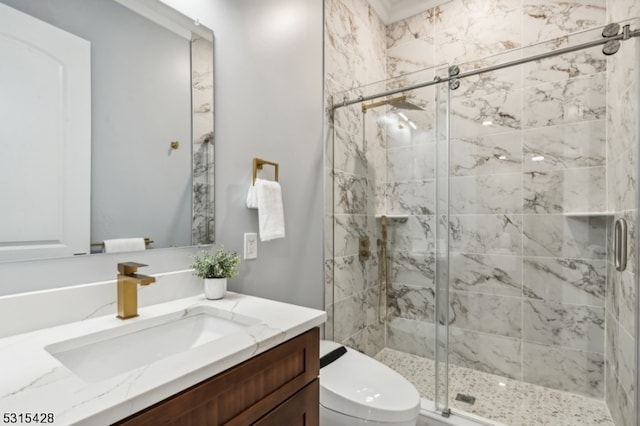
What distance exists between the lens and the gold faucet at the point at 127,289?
0.90 meters

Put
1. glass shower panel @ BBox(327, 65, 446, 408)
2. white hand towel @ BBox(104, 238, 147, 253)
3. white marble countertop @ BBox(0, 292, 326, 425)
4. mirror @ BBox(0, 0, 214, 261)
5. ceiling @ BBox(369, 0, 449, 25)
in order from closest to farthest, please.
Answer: white marble countertop @ BBox(0, 292, 326, 425), mirror @ BBox(0, 0, 214, 261), white hand towel @ BBox(104, 238, 147, 253), glass shower panel @ BBox(327, 65, 446, 408), ceiling @ BBox(369, 0, 449, 25)

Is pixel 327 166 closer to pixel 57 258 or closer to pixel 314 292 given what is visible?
pixel 314 292

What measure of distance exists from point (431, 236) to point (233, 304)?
1.33 metres

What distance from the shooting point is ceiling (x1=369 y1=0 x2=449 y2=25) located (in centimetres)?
248

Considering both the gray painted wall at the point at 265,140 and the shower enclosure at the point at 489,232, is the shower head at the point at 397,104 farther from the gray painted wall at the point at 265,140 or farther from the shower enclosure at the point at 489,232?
the gray painted wall at the point at 265,140

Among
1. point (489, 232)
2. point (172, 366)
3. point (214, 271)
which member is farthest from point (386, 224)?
point (172, 366)

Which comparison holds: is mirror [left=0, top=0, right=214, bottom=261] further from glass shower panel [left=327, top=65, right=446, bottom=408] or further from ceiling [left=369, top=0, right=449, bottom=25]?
ceiling [left=369, top=0, right=449, bottom=25]

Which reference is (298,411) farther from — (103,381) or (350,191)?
(350,191)

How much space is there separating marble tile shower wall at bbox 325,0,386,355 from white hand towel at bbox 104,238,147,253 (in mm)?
1125

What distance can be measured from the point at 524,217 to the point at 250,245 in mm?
1731

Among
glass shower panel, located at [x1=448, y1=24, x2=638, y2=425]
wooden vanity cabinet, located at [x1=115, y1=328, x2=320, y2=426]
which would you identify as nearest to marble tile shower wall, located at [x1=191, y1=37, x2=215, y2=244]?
wooden vanity cabinet, located at [x1=115, y1=328, x2=320, y2=426]

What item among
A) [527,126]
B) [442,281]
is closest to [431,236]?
[442,281]

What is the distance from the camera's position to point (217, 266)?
1.14 meters

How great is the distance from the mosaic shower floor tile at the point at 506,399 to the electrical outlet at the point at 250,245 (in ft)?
4.21
